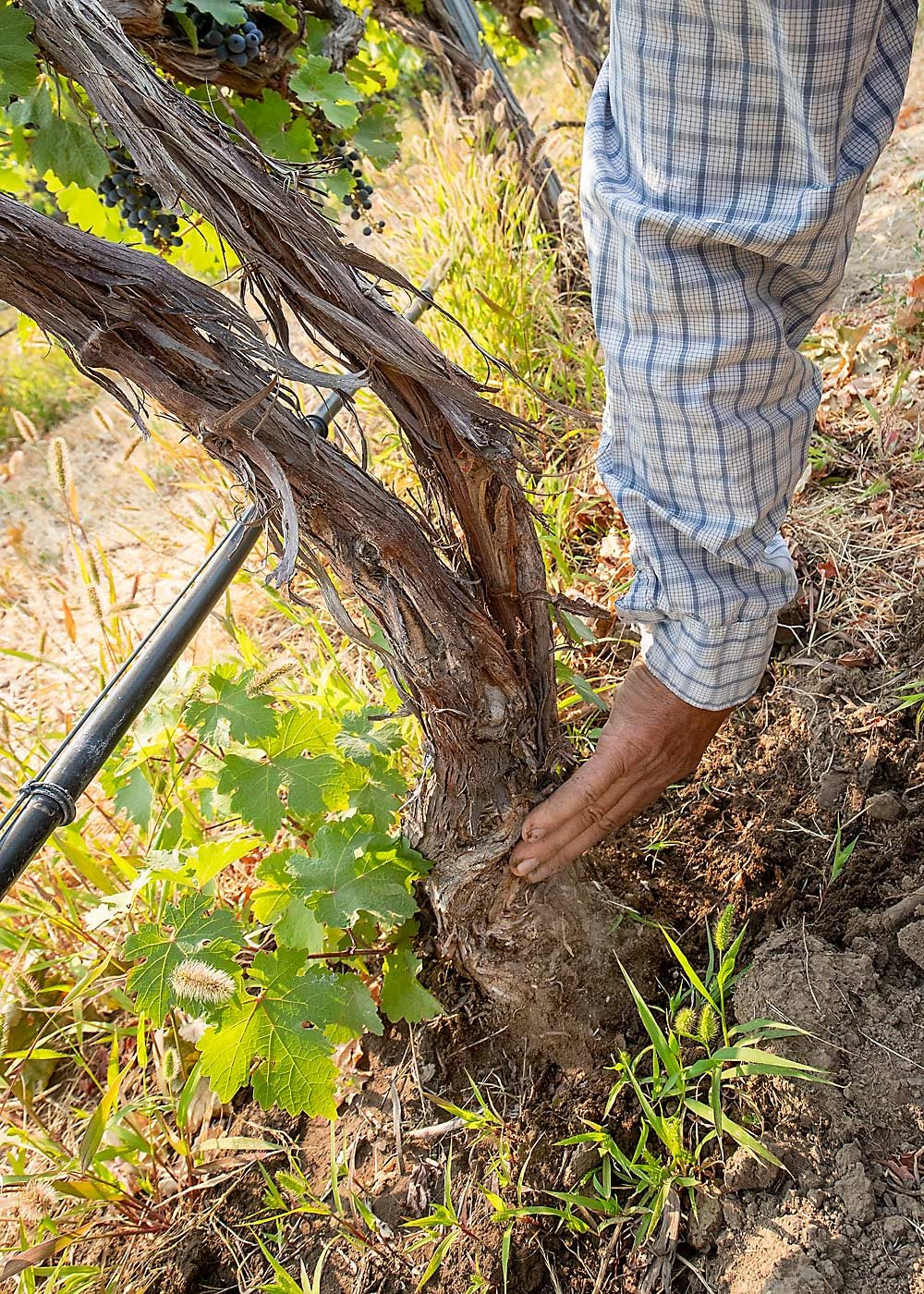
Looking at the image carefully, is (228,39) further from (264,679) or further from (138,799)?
(138,799)

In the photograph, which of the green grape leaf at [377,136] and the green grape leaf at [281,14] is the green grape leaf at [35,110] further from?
the green grape leaf at [377,136]

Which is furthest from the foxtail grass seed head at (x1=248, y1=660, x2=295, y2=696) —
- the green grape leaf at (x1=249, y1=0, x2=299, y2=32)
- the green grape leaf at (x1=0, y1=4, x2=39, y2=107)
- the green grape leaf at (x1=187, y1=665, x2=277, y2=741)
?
the green grape leaf at (x1=249, y1=0, x2=299, y2=32)

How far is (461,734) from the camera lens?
1315mm

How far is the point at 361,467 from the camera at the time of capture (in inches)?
47.9

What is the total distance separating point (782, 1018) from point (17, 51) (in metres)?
1.67

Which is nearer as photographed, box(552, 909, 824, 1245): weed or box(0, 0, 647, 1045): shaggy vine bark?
box(0, 0, 647, 1045): shaggy vine bark

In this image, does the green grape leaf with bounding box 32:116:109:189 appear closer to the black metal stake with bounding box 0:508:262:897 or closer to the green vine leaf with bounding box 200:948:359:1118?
the black metal stake with bounding box 0:508:262:897

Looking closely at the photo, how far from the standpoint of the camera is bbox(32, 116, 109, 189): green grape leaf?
5.22 ft

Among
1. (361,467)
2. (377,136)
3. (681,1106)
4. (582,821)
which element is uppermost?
(377,136)

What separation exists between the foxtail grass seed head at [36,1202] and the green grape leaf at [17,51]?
161cm

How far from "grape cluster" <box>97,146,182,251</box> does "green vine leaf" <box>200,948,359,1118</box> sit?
1.46m

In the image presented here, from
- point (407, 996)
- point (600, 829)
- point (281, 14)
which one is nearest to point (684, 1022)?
point (600, 829)

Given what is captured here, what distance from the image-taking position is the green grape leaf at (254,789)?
4.52 ft

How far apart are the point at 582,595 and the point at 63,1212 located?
1.57 m
